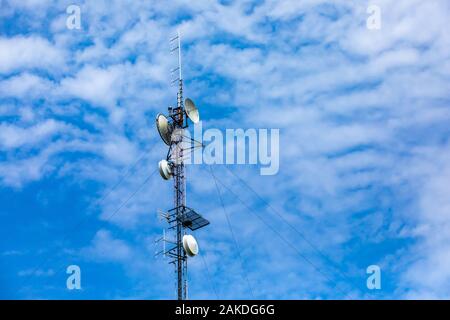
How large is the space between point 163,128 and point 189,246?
7003mm

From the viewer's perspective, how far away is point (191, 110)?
→ 49.5m

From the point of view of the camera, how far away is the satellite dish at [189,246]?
46219 millimetres

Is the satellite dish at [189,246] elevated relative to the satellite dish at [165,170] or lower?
lower

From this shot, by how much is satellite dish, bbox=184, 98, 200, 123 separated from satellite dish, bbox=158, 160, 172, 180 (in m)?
3.06

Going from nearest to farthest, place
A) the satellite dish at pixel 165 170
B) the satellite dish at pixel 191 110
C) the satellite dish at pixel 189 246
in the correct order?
the satellite dish at pixel 189 246, the satellite dish at pixel 165 170, the satellite dish at pixel 191 110

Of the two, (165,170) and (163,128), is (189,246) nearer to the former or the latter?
(165,170)

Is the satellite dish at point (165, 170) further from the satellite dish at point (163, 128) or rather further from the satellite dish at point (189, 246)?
the satellite dish at point (189, 246)

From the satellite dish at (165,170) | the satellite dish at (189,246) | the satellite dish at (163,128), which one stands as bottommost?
the satellite dish at (189,246)

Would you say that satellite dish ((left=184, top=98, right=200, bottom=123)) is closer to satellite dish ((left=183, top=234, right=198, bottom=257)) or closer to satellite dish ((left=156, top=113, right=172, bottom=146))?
satellite dish ((left=156, top=113, right=172, bottom=146))

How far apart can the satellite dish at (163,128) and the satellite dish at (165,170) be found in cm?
130

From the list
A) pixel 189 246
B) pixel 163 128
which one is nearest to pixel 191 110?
pixel 163 128

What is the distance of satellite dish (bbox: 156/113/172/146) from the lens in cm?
4869
